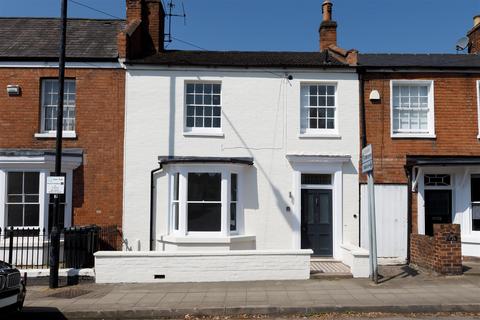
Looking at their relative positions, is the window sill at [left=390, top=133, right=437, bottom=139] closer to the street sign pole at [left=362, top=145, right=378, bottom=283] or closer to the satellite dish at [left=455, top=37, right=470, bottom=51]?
the street sign pole at [left=362, top=145, right=378, bottom=283]

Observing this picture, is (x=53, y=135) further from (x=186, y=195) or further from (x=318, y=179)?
(x=318, y=179)

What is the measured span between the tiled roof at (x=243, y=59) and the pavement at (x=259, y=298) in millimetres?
6563

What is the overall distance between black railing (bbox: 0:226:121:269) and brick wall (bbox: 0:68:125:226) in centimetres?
66

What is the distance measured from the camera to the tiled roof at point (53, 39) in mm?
14281

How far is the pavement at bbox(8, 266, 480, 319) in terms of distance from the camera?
865 cm

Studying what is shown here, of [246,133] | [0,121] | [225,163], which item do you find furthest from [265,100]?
[0,121]

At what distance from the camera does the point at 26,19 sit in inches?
661

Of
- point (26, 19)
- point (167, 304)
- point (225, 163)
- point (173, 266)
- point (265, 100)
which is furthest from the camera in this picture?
point (26, 19)

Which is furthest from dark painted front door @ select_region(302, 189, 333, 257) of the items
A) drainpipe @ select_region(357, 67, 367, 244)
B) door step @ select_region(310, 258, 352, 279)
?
drainpipe @ select_region(357, 67, 367, 244)

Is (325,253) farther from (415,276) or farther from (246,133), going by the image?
(246,133)

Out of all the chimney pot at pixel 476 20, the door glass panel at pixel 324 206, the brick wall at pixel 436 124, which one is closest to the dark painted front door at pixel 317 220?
the door glass panel at pixel 324 206

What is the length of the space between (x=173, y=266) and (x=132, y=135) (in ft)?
15.0

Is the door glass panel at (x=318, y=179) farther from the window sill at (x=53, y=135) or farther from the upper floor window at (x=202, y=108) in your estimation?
the window sill at (x=53, y=135)

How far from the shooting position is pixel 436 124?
14266 mm
